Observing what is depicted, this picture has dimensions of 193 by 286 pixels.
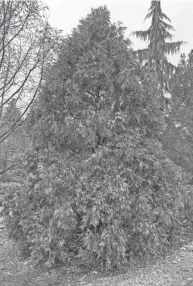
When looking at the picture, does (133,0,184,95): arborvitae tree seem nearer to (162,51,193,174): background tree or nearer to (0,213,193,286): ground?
(162,51,193,174): background tree

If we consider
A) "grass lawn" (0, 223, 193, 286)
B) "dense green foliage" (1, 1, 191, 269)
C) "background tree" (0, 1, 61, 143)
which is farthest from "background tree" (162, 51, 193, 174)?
"background tree" (0, 1, 61, 143)

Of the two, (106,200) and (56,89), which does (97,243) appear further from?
(56,89)

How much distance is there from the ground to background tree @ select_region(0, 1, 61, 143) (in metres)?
2.28

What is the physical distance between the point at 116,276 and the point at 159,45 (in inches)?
458

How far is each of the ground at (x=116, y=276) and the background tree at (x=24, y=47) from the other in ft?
7.49

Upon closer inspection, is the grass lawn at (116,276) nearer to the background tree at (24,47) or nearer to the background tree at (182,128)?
the background tree at (24,47)

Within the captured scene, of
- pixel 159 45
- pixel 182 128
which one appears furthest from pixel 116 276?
pixel 159 45

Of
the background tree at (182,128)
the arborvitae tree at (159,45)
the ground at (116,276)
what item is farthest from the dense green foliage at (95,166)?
the arborvitae tree at (159,45)

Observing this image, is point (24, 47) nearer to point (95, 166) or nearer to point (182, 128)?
point (95, 166)

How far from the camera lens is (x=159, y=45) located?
13.5 m

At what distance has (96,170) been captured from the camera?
4590 millimetres

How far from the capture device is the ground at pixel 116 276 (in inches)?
166

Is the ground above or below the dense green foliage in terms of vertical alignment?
below

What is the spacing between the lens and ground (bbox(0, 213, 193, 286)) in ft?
13.9
